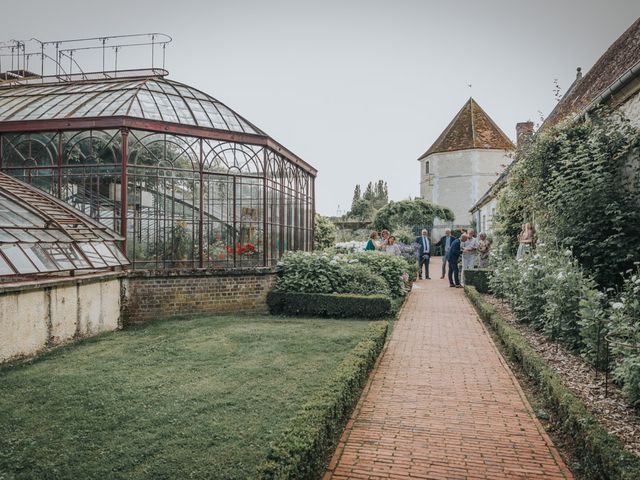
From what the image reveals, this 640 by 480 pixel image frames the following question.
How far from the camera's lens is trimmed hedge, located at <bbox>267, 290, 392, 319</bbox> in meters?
10.1

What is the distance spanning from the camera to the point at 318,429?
3.76 metres

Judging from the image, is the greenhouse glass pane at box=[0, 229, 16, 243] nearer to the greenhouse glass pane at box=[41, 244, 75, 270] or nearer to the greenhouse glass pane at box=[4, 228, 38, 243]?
the greenhouse glass pane at box=[4, 228, 38, 243]

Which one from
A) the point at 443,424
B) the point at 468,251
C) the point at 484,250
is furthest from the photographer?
the point at 484,250

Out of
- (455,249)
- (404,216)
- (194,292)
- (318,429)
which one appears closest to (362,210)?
(404,216)

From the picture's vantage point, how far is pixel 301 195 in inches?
586

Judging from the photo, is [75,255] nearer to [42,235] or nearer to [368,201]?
[42,235]

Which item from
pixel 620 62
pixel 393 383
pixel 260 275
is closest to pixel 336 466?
pixel 393 383

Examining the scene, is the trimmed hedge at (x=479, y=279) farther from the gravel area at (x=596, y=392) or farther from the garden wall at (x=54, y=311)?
the garden wall at (x=54, y=311)

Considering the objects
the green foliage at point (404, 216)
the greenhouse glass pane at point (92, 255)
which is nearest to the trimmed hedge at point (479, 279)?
the greenhouse glass pane at point (92, 255)

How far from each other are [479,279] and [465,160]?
971 inches

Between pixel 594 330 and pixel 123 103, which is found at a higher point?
pixel 123 103

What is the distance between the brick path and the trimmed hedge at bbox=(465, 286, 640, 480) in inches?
9.5

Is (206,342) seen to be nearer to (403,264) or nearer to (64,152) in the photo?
→ (64,152)

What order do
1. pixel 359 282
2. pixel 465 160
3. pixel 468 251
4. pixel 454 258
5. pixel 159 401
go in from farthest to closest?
pixel 465 160, pixel 468 251, pixel 454 258, pixel 359 282, pixel 159 401
